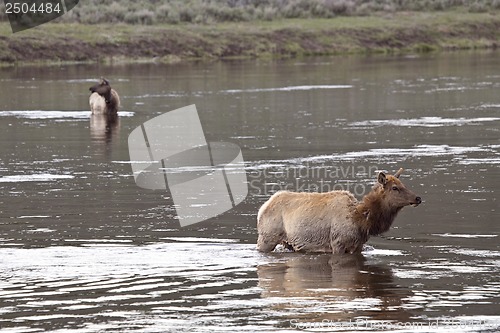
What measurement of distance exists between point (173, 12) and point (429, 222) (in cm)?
5314

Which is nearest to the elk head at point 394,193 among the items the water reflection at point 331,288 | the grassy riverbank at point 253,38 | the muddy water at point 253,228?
the muddy water at point 253,228

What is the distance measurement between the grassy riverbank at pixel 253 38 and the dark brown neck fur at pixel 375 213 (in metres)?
43.5

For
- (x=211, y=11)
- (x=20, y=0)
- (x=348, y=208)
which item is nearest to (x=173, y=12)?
(x=211, y=11)

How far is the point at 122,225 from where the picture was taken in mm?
15977

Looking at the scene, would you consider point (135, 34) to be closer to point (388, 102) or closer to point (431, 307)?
point (388, 102)

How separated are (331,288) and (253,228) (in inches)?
148

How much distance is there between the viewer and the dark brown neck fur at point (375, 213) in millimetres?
13742

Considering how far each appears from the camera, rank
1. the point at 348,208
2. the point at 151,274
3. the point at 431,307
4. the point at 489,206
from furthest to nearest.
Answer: the point at 489,206, the point at 348,208, the point at 151,274, the point at 431,307

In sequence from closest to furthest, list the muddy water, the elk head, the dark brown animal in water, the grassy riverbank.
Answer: the muddy water
the elk head
the dark brown animal in water
the grassy riverbank

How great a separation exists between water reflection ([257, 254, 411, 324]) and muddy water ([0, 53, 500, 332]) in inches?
1.2

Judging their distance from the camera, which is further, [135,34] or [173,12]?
[173,12]

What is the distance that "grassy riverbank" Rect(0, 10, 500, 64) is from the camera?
188 ft

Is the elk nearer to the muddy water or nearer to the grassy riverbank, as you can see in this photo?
the muddy water

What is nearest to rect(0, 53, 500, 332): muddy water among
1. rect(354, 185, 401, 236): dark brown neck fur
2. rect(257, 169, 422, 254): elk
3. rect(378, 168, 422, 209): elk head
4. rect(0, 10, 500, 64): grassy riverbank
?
rect(257, 169, 422, 254): elk
